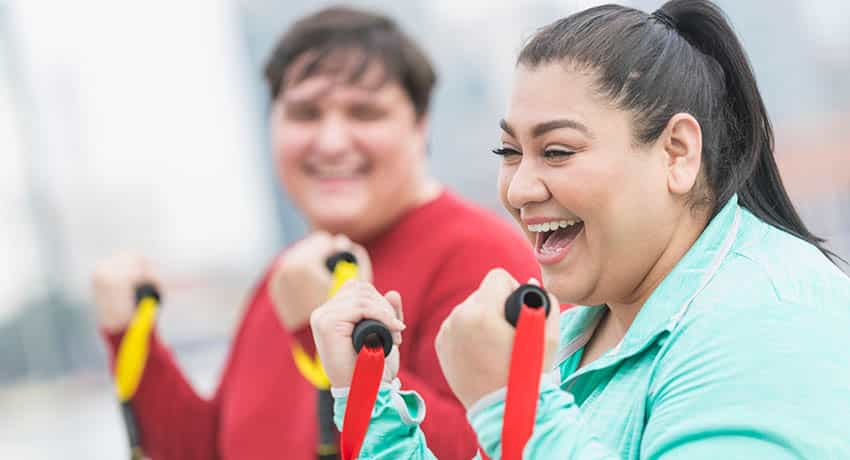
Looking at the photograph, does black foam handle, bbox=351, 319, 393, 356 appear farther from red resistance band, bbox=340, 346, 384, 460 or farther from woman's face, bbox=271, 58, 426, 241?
woman's face, bbox=271, 58, 426, 241

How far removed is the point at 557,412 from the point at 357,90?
0.82 meters

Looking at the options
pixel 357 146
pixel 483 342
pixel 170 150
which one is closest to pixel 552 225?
pixel 483 342

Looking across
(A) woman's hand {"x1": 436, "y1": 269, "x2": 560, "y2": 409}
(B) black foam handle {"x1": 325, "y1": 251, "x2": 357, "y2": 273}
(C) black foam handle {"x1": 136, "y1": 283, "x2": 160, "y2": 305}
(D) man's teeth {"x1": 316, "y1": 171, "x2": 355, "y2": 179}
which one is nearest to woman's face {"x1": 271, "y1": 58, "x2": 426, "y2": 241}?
(D) man's teeth {"x1": 316, "y1": 171, "x2": 355, "y2": 179}

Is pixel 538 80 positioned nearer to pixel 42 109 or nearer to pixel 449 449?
pixel 449 449

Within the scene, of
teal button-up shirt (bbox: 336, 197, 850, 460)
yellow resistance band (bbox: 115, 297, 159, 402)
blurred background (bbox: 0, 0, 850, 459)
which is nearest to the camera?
teal button-up shirt (bbox: 336, 197, 850, 460)

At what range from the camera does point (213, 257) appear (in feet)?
12.6

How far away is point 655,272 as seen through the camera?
87 cm

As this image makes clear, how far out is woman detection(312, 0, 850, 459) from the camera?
71 centimetres

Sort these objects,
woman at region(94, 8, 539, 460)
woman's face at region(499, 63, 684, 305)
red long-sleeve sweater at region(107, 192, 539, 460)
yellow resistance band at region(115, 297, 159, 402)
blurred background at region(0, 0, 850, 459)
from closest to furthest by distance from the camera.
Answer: woman's face at region(499, 63, 684, 305)
red long-sleeve sweater at region(107, 192, 539, 460)
woman at region(94, 8, 539, 460)
yellow resistance band at region(115, 297, 159, 402)
blurred background at region(0, 0, 850, 459)

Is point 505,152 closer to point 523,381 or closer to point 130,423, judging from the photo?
point 523,381

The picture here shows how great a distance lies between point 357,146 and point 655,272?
0.69m

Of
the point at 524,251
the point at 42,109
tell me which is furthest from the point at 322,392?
the point at 42,109

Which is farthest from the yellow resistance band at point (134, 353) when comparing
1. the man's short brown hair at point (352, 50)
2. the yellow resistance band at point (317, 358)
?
the man's short brown hair at point (352, 50)

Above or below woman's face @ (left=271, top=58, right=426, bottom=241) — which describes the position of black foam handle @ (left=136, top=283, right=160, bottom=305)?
below
